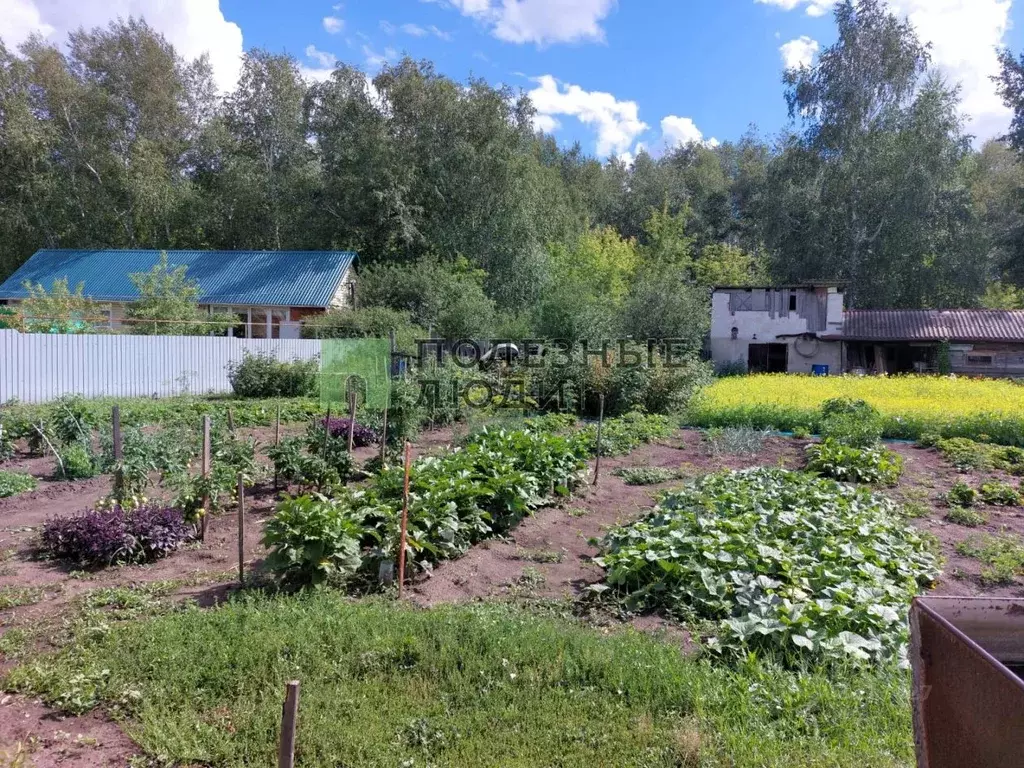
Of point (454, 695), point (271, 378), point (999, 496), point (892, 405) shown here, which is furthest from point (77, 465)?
point (892, 405)

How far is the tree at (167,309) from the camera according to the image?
20.9m

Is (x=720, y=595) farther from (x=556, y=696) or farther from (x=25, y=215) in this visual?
(x=25, y=215)

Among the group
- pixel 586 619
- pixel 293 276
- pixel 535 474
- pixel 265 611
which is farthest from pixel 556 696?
pixel 293 276

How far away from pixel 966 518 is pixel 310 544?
7143mm

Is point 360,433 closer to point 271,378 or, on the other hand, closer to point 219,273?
point 271,378

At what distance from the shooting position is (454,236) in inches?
1172

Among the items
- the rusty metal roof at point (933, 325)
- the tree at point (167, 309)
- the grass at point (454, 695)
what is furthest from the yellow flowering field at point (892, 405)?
the tree at point (167, 309)

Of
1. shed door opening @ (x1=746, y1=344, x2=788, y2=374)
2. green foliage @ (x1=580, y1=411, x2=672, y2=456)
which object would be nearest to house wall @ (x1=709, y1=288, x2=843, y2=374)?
shed door opening @ (x1=746, y1=344, x2=788, y2=374)

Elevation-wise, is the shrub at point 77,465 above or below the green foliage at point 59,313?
below

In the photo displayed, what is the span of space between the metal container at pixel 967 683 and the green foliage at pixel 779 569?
1914 mm

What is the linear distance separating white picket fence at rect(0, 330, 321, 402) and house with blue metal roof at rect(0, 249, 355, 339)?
8.35 metres

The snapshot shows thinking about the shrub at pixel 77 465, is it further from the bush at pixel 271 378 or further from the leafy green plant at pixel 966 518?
the leafy green plant at pixel 966 518

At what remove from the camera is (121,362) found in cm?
1664

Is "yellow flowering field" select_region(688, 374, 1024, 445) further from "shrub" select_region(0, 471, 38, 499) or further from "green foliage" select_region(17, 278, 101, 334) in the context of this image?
"green foliage" select_region(17, 278, 101, 334)
